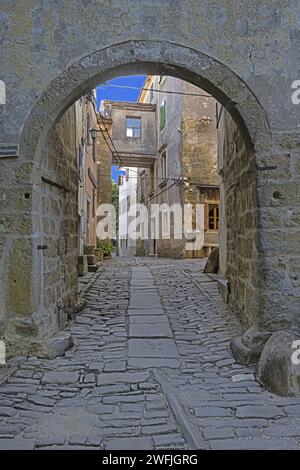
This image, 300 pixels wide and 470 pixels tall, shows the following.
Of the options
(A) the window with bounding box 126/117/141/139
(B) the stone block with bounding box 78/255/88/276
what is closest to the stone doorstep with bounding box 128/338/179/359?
(B) the stone block with bounding box 78/255/88/276

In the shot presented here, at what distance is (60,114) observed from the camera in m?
3.88

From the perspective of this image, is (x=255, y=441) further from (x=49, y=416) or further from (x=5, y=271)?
(x=5, y=271)

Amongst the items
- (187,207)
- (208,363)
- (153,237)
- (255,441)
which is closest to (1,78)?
(208,363)

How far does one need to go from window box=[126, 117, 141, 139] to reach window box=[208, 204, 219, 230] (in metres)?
7.26

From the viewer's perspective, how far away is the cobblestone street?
2380 millimetres

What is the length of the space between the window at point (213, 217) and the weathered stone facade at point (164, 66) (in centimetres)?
1090

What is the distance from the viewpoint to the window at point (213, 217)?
48.4ft

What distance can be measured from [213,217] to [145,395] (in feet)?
40.0

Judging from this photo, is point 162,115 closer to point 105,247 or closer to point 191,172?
point 191,172

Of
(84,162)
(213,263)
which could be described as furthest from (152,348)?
(84,162)

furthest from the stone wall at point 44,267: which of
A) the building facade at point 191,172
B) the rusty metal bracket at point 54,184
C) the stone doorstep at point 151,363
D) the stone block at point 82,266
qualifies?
the building facade at point 191,172

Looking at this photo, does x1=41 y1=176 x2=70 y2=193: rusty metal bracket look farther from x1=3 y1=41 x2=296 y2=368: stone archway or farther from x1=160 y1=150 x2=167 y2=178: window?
x1=160 y1=150 x2=167 y2=178: window

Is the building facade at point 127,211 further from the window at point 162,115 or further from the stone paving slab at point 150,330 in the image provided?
the stone paving slab at point 150,330

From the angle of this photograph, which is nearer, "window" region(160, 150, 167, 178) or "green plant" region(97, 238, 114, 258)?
"green plant" region(97, 238, 114, 258)
